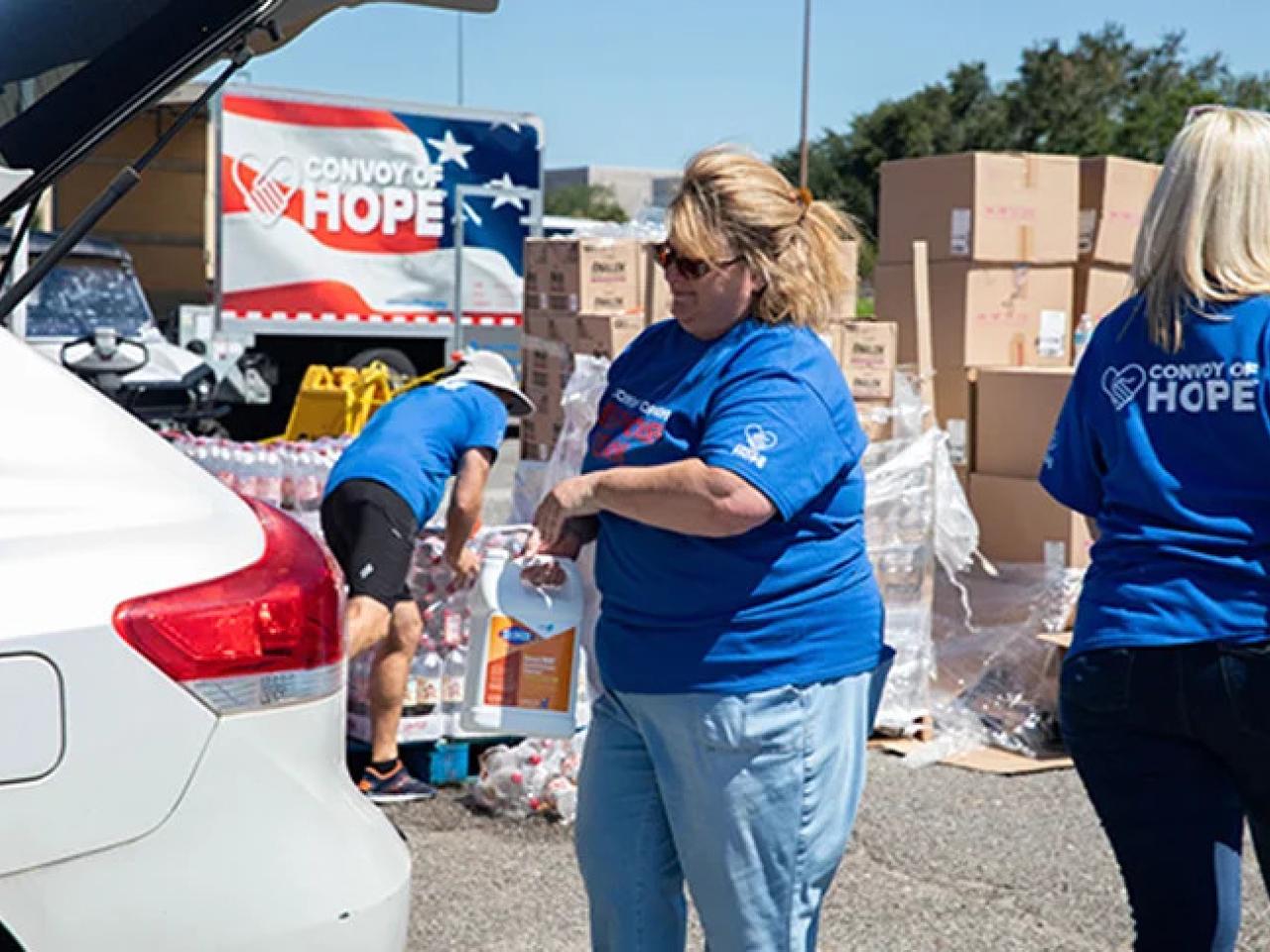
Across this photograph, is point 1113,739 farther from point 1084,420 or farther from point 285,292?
point 285,292

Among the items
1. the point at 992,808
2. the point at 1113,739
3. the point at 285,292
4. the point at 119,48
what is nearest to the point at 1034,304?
the point at 992,808

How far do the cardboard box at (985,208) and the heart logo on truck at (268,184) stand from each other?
8334 mm

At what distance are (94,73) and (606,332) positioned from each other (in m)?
3.73

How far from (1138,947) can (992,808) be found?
8.52ft

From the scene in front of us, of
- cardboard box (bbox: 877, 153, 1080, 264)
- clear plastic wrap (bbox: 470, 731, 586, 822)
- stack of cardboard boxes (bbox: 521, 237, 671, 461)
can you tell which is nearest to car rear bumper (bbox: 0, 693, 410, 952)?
clear plastic wrap (bbox: 470, 731, 586, 822)

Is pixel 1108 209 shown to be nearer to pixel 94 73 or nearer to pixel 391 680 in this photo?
pixel 391 680

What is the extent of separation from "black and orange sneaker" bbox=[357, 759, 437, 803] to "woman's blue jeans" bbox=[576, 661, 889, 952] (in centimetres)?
240

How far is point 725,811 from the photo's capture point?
2826 millimetres

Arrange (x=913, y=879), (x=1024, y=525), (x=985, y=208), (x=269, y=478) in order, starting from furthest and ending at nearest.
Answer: (x=985, y=208)
(x=1024, y=525)
(x=269, y=478)
(x=913, y=879)

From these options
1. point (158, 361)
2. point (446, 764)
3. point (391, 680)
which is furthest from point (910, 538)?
point (158, 361)

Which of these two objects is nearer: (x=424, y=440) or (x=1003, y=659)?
(x=424, y=440)

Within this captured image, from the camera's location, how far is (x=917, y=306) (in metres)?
6.50

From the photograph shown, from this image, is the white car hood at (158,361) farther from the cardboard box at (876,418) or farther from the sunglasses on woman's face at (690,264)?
the sunglasses on woman's face at (690,264)

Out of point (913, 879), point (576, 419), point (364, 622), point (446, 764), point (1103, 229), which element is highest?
point (1103, 229)
